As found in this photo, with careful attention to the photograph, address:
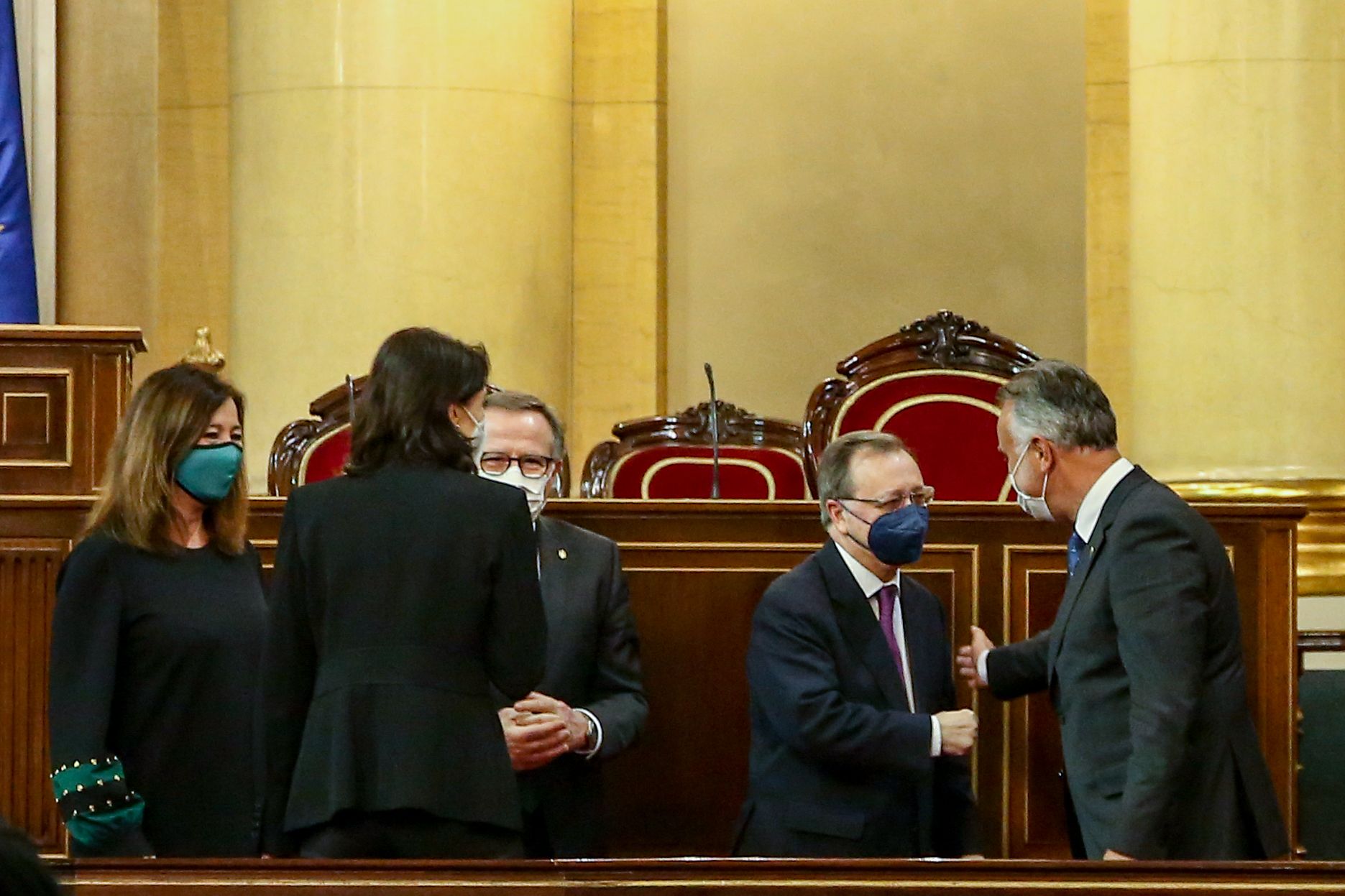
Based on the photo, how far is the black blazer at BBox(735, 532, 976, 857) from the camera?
4.35 m

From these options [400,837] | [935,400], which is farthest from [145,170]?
[400,837]

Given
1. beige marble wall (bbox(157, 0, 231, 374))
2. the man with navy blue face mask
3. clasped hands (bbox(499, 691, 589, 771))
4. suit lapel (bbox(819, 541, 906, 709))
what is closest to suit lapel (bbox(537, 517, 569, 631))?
clasped hands (bbox(499, 691, 589, 771))

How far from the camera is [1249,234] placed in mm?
7656

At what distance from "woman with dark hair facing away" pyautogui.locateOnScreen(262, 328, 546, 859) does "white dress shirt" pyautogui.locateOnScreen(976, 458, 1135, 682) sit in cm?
107

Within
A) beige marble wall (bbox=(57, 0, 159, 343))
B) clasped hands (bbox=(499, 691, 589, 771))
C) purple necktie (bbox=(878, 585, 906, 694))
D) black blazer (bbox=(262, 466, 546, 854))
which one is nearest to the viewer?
black blazer (bbox=(262, 466, 546, 854))

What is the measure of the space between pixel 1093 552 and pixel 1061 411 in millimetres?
266

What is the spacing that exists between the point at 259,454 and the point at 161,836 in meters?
4.62

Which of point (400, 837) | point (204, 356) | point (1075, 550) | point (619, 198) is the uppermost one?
point (619, 198)

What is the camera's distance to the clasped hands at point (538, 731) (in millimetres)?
4234

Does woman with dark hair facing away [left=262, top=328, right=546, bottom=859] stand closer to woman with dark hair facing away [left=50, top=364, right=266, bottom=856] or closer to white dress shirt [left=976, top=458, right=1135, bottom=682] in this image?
woman with dark hair facing away [left=50, top=364, right=266, bottom=856]

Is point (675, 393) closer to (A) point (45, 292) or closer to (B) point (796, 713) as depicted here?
(A) point (45, 292)

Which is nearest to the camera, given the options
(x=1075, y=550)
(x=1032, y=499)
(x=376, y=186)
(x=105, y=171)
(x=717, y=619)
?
(x=1032, y=499)

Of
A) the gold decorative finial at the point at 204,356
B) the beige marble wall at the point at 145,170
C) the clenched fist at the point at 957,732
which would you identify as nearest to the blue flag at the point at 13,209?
the gold decorative finial at the point at 204,356

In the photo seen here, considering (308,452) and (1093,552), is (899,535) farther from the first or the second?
(308,452)
